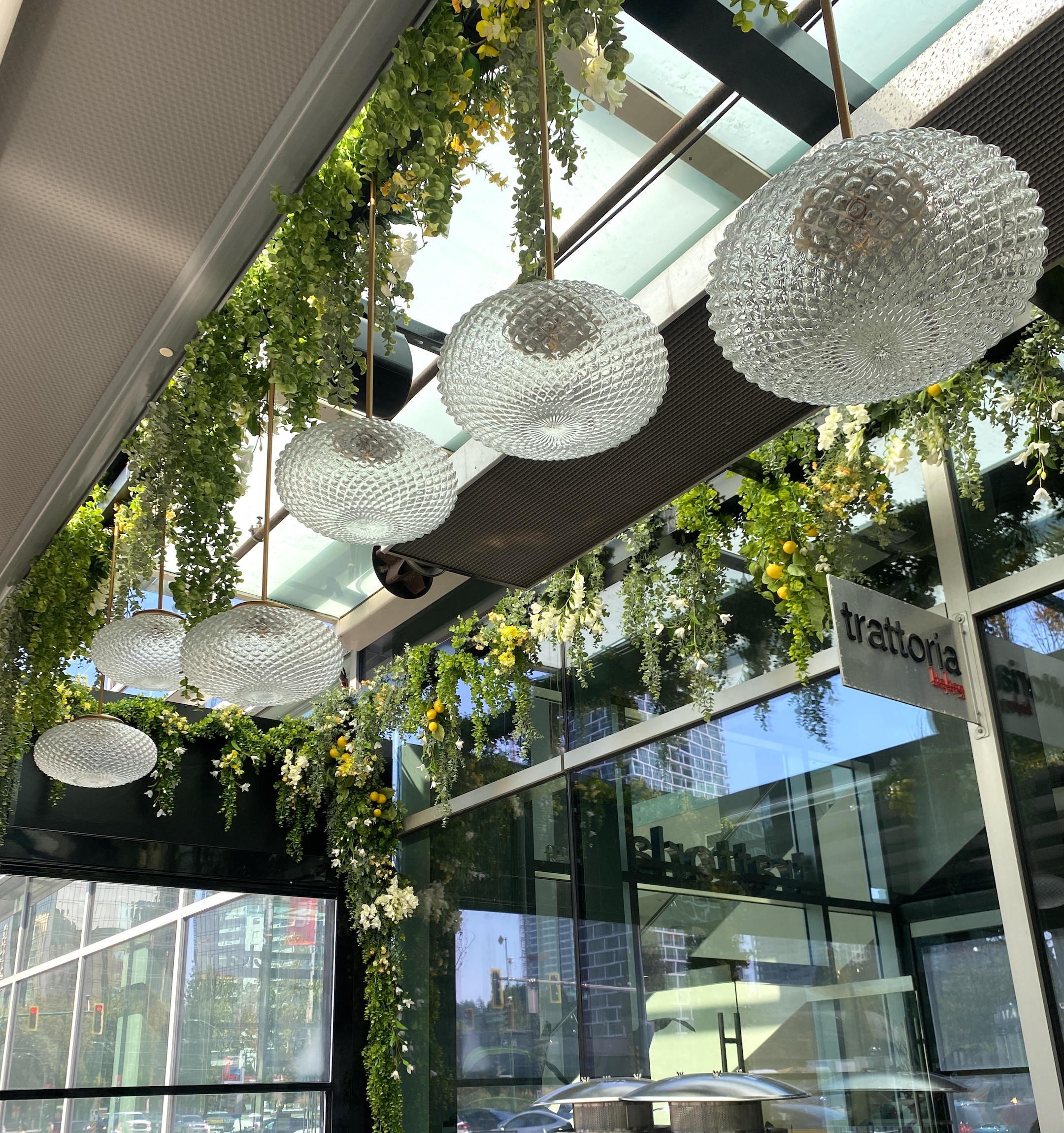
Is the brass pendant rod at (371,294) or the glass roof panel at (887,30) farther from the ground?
the glass roof panel at (887,30)

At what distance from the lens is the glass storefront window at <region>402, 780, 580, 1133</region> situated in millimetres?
5359

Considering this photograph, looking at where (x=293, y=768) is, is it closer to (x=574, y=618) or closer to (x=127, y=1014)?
(x=127, y=1014)

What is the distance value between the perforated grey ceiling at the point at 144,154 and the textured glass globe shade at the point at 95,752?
160 centimetres

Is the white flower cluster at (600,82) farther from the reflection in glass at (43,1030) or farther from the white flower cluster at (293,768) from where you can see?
the reflection in glass at (43,1030)

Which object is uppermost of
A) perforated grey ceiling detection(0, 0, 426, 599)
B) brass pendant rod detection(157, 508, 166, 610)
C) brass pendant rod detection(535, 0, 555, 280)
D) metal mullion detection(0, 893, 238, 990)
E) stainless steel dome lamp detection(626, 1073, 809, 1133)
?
perforated grey ceiling detection(0, 0, 426, 599)

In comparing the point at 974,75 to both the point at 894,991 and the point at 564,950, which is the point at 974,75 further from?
the point at 564,950

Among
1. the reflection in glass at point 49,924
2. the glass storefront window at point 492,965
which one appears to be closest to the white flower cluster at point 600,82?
the glass storefront window at point 492,965

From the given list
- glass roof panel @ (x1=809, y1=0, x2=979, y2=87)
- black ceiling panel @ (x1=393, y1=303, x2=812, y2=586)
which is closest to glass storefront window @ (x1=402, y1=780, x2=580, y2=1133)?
black ceiling panel @ (x1=393, y1=303, x2=812, y2=586)

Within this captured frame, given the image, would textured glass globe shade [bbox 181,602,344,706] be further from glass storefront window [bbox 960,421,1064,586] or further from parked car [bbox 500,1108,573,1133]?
parked car [bbox 500,1108,573,1133]

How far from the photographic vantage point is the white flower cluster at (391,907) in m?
6.61

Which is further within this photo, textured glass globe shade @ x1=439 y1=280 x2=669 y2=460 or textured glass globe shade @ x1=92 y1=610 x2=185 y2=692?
textured glass globe shade @ x1=92 y1=610 x2=185 y2=692

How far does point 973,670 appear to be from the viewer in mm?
3701

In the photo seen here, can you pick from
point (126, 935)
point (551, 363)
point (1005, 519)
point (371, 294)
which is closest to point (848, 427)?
point (1005, 519)

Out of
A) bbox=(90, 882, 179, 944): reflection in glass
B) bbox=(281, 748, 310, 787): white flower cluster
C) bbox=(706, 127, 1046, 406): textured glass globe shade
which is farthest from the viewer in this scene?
bbox=(281, 748, 310, 787): white flower cluster
